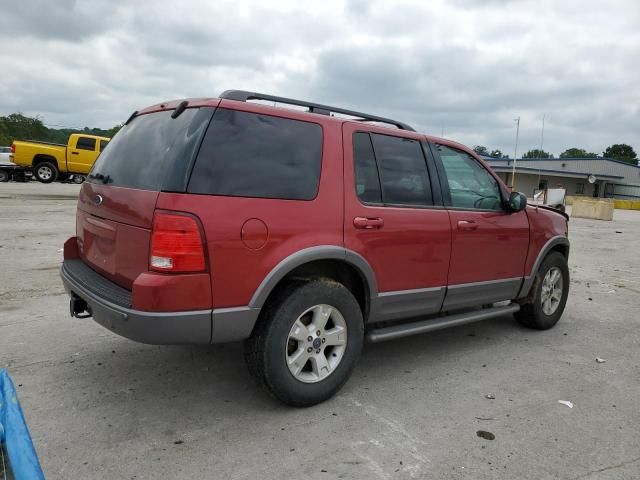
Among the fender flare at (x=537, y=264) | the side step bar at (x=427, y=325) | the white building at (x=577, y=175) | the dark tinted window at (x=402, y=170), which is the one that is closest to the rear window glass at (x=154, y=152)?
the dark tinted window at (x=402, y=170)

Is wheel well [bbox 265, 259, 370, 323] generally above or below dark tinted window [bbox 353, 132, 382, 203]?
below

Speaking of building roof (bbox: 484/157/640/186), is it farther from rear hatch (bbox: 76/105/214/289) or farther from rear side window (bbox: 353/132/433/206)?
rear hatch (bbox: 76/105/214/289)

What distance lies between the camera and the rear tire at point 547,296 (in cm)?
500

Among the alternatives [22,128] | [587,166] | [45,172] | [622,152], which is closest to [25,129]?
[22,128]

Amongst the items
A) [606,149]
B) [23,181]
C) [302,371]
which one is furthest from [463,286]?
[606,149]

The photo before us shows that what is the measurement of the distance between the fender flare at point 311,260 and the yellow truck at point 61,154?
1997 cm

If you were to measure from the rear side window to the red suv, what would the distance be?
0.04 ft

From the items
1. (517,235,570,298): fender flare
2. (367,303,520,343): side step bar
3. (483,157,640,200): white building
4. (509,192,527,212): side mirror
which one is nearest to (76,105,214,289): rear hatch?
(367,303,520,343): side step bar

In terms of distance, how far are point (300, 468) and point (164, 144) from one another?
1.99m

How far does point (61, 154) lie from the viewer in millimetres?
21391

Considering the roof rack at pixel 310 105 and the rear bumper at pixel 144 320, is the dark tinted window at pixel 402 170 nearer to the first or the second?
the roof rack at pixel 310 105

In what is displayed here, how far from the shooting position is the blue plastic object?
171cm

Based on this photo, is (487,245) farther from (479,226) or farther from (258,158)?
(258,158)

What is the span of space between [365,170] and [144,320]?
1.78 m
